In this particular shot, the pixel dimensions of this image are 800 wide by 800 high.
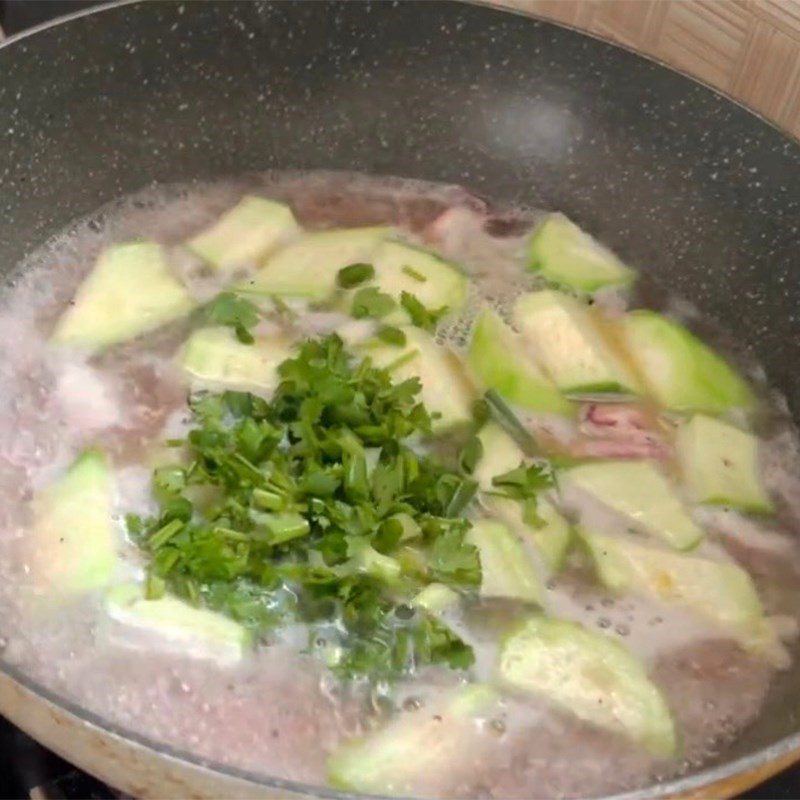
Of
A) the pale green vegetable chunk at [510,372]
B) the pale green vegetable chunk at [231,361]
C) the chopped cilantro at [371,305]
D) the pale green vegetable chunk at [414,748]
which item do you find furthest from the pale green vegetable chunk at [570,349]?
the pale green vegetable chunk at [414,748]

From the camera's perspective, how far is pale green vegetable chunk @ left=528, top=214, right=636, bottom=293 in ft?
3.70

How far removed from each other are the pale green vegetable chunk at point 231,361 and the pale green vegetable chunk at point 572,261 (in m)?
0.28

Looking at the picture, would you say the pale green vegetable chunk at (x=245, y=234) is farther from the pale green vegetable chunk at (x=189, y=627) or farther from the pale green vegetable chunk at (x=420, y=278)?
the pale green vegetable chunk at (x=189, y=627)

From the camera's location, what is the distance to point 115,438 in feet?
3.15

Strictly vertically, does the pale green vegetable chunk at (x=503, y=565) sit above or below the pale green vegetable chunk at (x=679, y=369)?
below

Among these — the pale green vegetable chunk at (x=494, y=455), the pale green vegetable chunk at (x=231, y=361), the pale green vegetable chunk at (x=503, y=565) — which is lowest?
the pale green vegetable chunk at (x=503, y=565)

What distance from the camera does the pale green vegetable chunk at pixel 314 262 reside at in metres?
1.09

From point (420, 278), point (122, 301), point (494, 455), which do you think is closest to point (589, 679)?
point (494, 455)

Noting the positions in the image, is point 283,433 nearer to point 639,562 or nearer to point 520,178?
point 639,562

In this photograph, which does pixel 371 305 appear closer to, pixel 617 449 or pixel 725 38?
pixel 617 449

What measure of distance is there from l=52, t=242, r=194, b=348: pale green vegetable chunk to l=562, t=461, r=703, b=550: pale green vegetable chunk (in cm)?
40

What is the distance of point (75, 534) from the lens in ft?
2.86

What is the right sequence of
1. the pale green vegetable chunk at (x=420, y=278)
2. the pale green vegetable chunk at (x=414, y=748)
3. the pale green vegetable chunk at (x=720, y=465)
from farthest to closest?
the pale green vegetable chunk at (x=420, y=278)
the pale green vegetable chunk at (x=720, y=465)
the pale green vegetable chunk at (x=414, y=748)

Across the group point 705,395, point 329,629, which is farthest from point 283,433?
point 705,395
